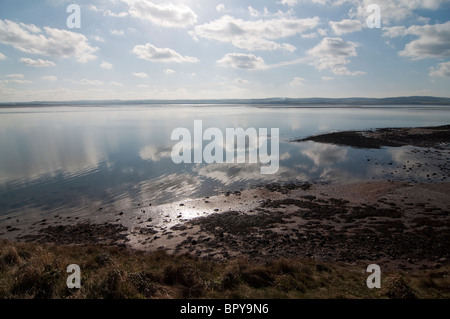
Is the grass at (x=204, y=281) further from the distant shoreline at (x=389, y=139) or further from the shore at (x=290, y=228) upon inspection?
the distant shoreline at (x=389, y=139)

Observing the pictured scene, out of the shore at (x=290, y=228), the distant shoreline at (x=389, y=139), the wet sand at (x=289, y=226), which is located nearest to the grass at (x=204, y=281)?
the shore at (x=290, y=228)

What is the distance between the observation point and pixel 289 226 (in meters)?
16.2

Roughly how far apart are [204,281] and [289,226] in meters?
8.37

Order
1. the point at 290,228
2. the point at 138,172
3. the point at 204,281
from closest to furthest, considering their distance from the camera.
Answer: the point at 204,281, the point at 290,228, the point at 138,172

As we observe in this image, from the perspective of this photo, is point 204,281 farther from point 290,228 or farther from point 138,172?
point 138,172

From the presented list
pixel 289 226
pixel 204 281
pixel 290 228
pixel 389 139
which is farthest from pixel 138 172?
pixel 389 139

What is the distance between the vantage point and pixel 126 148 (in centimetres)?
4069

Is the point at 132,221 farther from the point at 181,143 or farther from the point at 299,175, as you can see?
the point at 181,143

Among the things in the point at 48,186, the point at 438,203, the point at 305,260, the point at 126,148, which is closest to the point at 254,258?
the point at 305,260

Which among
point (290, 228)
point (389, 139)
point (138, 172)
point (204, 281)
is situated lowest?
point (290, 228)

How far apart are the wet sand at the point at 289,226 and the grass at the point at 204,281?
186 centimetres

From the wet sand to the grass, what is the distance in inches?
73.2

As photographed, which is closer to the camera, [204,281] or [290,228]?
[204,281]

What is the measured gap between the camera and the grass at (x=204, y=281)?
7.62m
